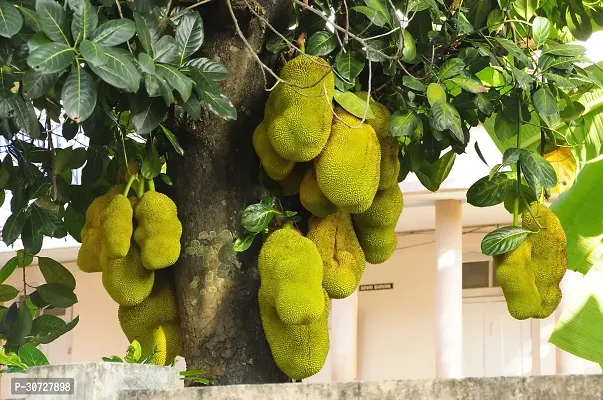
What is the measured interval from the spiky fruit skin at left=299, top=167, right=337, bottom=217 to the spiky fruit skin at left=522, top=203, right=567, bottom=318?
18.8 inches

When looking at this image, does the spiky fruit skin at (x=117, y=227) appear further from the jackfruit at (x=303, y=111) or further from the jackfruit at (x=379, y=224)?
the jackfruit at (x=379, y=224)

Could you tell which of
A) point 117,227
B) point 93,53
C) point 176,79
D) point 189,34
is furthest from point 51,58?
point 117,227

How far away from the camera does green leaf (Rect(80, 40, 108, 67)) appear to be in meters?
1.31

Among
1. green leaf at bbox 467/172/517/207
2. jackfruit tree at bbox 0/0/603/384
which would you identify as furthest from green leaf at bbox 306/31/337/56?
green leaf at bbox 467/172/517/207

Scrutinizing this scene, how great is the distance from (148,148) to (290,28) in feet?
1.34

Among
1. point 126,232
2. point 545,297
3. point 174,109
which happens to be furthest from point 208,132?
point 545,297

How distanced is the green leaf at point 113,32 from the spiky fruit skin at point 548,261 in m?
1.01

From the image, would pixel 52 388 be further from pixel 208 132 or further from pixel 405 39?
pixel 405 39

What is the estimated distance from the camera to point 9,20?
4.41 feet

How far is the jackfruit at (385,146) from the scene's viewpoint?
1.83 meters

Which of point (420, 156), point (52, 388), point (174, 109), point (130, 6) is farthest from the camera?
point (420, 156)

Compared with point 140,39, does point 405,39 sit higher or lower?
higher

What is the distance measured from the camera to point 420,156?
6.63 ft

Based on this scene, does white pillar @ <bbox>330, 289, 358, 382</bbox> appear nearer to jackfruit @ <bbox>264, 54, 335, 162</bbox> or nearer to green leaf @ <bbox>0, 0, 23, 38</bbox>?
jackfruit @ <bbox>264, 54, 335, 162</bbox>
